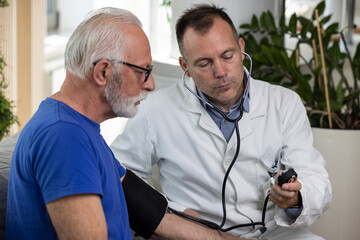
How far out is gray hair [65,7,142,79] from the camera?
3.99 ft

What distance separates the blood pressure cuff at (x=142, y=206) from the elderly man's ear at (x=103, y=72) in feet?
1.50

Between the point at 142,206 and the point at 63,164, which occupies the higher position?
the point at 63,164

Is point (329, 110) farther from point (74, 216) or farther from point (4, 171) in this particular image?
point (74, 216)

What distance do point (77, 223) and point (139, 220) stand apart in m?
0.57

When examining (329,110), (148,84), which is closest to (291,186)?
(148,84)

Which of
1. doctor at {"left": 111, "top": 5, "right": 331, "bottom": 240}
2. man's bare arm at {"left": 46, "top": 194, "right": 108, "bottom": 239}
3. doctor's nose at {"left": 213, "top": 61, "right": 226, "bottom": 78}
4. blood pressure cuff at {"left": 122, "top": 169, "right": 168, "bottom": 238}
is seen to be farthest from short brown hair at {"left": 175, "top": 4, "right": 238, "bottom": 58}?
man's bare arm at {"left": 46, "top": 194, "right": 108, "bottom": 239}

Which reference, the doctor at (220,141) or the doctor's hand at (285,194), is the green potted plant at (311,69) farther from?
the doctor's hand at (285,194)

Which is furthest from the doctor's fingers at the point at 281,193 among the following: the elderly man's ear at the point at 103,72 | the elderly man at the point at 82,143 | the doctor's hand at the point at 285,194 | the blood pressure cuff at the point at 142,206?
the elderly man's ear at the point at 103,72

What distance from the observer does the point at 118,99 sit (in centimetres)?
127

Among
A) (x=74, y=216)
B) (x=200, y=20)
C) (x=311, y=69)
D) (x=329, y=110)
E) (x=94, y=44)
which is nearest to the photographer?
(x=74, y=216)

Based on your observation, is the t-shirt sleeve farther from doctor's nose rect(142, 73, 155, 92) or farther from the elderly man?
doctor's nose rect(142, 73, 155, 92)

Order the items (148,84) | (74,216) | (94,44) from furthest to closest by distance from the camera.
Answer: (148,84)
(94,44)
(74,216)

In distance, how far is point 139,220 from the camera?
5.28ft

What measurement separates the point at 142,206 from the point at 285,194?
0.41 m
